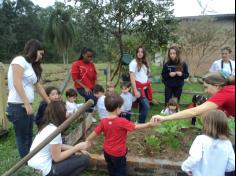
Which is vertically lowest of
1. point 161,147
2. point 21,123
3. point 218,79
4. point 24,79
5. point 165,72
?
point 161,147

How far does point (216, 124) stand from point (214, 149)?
0.23 m

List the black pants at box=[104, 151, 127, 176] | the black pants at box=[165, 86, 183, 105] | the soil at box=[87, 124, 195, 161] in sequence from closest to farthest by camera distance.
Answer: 1. the black pants at box=[104, 151, 127, 176]
2. the soil at box=[87, 124, 195, 161]
3. the black pants at box=[165, 86, 183, 105]

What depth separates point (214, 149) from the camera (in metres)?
3.12

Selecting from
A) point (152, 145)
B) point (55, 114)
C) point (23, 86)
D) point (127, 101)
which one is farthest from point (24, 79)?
point (127, 101)

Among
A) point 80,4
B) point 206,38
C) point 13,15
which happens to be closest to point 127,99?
point 80,4

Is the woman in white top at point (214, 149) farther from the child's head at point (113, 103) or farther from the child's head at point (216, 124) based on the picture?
the child's head at point (113, 103)

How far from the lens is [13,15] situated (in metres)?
53.1

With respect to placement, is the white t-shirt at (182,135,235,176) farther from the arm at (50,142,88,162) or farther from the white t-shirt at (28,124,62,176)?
the white t-shirt at (28,124,62,176)

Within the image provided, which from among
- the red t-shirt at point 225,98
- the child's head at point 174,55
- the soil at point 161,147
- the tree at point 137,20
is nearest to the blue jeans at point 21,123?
the soil at point 161,147

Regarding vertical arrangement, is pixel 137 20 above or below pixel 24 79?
above

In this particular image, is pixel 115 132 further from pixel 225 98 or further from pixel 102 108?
pixel 102 108

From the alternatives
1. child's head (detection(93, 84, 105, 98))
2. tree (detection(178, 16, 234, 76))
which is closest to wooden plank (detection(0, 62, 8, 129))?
child's head (detection(93, 84, 105, 98))

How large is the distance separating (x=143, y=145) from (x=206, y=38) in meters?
10.6

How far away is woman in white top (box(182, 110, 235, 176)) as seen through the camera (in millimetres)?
3057
